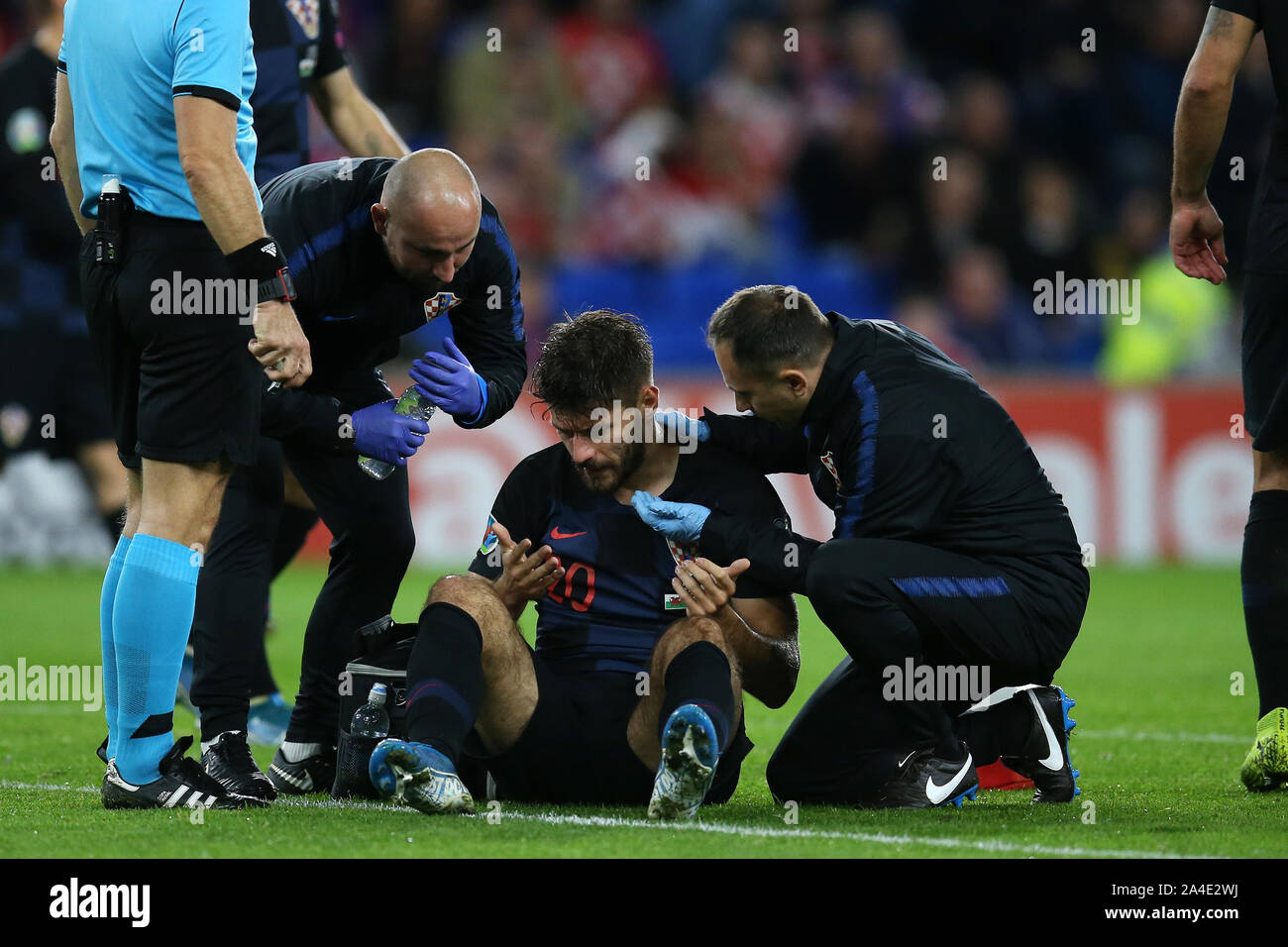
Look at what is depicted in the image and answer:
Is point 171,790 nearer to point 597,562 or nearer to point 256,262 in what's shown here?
point 597,562

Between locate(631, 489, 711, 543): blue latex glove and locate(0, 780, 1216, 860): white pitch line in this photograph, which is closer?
locate(0, 780, 1216, 860): white pitch line

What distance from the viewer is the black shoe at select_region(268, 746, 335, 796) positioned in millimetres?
4629

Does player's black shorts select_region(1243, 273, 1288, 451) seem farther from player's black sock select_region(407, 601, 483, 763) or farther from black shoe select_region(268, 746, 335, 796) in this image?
black shoe select_region(268, 746, 335, 796)

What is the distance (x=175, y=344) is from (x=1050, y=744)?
2384mm

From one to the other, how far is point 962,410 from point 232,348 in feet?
5.87

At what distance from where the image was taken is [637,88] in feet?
44.1

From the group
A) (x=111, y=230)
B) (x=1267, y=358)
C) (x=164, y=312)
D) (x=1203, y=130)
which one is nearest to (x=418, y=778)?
(x=164, y=312)

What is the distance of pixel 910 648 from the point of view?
4.18 m

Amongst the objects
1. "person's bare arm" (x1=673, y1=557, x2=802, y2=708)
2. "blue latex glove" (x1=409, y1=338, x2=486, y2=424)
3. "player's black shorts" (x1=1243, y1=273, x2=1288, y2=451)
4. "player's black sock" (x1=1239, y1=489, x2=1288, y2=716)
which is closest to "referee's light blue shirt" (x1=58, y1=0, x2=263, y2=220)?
"blue latex glove" (x1=409, y1=338, x2=486, y2=424)

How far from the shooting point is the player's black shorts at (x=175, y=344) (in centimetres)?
395

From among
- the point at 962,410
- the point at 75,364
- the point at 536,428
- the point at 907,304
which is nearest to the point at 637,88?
the point at 907,304

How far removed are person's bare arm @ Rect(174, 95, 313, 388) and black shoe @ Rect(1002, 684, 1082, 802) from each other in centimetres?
204

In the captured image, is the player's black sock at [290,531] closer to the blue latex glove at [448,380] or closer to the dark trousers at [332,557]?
the dark trousers at [332,557]
